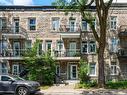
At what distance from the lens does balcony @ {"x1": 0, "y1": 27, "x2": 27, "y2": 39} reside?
44.4 metres

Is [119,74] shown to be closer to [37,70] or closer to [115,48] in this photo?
[115,48]

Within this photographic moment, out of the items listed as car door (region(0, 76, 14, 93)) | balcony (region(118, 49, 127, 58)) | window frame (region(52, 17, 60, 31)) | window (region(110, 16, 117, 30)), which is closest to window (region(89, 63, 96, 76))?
balcony (region(118, 49, 127, 58))

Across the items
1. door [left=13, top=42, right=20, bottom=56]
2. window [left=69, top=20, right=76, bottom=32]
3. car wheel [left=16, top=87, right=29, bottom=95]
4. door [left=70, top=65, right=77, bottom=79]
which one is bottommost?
car wheel [left=16, top=87, right=29, bottom=95]

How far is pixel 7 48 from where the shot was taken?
149ft

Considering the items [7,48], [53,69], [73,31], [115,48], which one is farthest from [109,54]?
[7,48]

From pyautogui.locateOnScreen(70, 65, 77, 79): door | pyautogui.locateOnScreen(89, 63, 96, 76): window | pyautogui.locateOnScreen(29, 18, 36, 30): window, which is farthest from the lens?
pyautogui.locateOnScreen(29, 18, 36, 30): window

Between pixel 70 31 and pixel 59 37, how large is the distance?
1.76 metres

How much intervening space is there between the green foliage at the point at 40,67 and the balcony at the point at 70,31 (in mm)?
7217

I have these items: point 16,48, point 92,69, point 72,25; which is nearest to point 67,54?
point 92,69

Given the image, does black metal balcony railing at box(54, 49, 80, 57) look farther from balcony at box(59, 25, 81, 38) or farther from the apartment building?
balcony at box(59, 25, 81, 38)

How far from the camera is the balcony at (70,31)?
43.8m

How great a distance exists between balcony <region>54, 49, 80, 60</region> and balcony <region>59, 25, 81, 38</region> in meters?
2.03

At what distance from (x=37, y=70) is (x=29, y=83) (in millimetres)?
10459

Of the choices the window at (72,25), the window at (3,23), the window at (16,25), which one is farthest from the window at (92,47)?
the window at (3,23)
